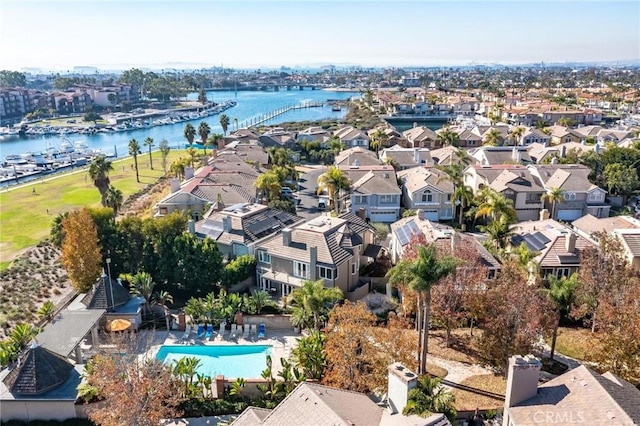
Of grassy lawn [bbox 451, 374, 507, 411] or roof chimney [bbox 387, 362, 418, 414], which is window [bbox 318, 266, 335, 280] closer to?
grassy lawn [bbox 451, 374, 507, 411]

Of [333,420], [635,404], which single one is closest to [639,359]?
[635,404]

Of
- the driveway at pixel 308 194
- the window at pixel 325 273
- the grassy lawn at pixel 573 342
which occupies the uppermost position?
the window at pixel 325 273

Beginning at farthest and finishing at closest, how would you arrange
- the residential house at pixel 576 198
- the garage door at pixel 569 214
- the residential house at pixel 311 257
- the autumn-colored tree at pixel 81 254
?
the garage door at pixel 569 214
the residential house at pixel 576 198
the residential house at pixel 311 257
the autumn-colored tree at pixel 81 254

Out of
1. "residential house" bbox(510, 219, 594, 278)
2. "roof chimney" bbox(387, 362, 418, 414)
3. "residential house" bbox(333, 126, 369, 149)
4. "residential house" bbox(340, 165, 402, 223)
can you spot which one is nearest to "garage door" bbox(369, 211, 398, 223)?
"residential house" bbox(340, 165, 402, 223)

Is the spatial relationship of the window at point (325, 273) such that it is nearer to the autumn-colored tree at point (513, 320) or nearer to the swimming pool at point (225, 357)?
the swimming pool at point (225, 357)

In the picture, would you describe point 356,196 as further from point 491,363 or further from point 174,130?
point 174,130

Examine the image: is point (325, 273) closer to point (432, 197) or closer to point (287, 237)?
point (287, 237)

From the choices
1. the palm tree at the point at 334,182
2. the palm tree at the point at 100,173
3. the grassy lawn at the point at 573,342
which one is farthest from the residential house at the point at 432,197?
the palm tree at the point at 100,173

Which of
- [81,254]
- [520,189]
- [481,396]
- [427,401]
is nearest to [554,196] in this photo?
[520,189]
